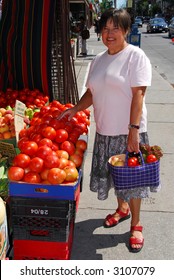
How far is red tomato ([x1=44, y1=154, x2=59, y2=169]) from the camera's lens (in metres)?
2.47

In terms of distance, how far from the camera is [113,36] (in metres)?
2.61

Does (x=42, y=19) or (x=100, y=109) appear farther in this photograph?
(x=42, y=19)

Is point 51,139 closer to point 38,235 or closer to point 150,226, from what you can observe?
point 38,235

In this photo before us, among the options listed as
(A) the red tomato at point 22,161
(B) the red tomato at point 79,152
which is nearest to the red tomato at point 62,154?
(B) the red tomato at point 79,152

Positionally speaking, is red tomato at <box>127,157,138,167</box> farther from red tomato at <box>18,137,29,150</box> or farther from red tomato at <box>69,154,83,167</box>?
red tomato at <box>18,137,29,150</box>

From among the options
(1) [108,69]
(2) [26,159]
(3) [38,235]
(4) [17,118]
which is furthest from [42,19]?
(3) [38,235]

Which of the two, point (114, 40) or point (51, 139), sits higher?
point (114, 40)

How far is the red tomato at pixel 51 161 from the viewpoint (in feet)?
8.10

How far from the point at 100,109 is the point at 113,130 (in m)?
0.20

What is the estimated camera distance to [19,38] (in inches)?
203

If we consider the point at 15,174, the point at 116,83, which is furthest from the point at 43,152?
the point at 116,83

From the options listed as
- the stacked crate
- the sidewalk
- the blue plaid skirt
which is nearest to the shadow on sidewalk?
the sidewalk

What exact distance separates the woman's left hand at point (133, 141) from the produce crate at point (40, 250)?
84 centimetres

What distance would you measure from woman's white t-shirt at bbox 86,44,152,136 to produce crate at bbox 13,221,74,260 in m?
0.97
